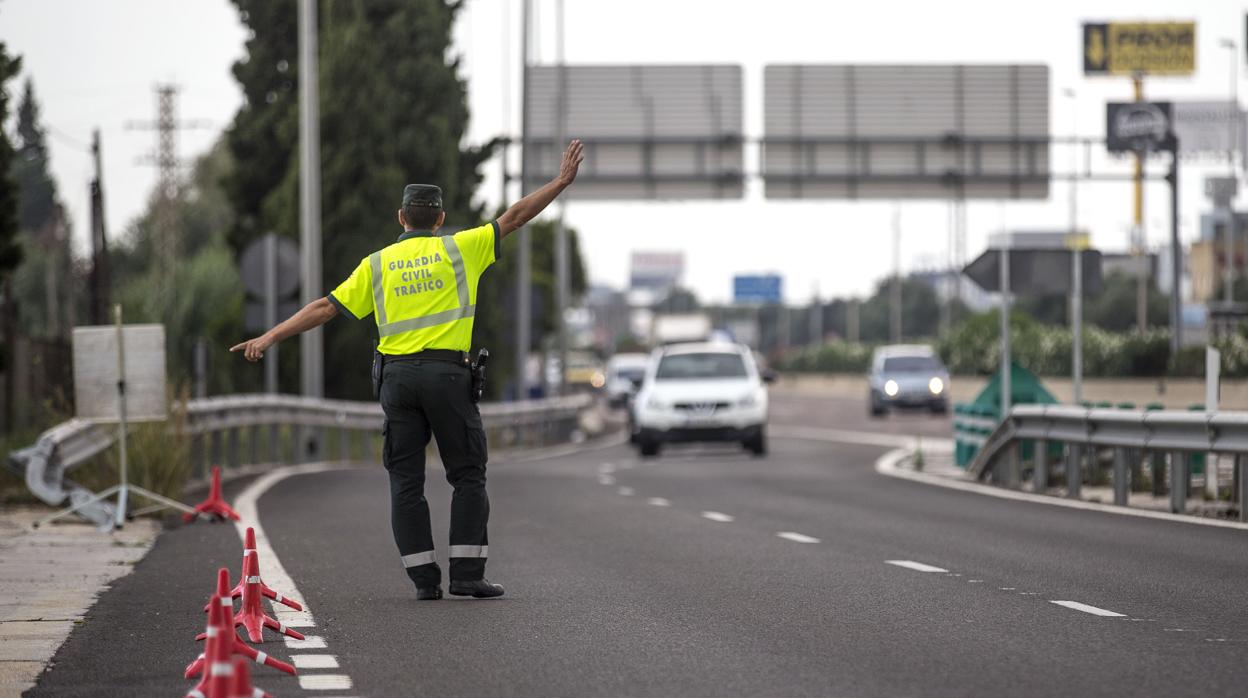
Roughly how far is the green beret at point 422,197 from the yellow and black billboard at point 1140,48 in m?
89.2

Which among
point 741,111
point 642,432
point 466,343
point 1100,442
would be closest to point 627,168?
point 741,111

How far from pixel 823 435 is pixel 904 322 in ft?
491

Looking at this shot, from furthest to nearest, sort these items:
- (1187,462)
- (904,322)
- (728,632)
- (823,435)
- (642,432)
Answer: (904,322) → (823,435) → (642,432) → (1187,462) → (728,632)

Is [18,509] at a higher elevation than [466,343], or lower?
lower

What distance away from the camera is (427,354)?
1038cm

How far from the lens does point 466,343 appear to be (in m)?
10.4

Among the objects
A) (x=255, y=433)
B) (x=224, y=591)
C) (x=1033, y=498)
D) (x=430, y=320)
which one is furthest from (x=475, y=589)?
(x=255, y=433)

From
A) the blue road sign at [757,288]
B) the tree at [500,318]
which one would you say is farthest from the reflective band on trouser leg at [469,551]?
the blue road sign at [757,288]

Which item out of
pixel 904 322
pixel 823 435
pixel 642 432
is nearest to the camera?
pixel 642 432

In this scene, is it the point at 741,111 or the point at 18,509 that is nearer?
the point at 18,509

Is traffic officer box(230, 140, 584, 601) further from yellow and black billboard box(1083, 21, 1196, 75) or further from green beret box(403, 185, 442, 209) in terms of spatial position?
yellow and black billboard box(1083, 21, 1196, 75)

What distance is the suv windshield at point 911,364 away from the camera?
5416 centimetres

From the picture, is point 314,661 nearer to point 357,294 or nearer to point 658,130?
point 357,294

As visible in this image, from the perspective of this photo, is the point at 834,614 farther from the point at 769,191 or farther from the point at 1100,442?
the point at 769,191
